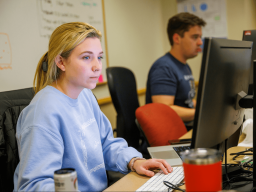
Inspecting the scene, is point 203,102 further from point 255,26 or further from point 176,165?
point 255,26

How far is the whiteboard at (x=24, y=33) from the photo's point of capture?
5.33 feet

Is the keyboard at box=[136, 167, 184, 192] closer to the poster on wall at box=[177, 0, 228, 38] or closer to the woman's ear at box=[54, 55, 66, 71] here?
the woman's ear at box=[54, 55, 66, 71]

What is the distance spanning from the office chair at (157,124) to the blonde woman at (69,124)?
391 millimetres

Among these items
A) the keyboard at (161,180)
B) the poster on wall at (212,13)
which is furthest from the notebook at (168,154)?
the poster on wall at (212,13)

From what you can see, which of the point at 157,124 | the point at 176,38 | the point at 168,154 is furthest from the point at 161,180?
the point at 176,38

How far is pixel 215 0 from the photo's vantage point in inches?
131

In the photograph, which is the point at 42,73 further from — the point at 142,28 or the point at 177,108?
the point at 142,28

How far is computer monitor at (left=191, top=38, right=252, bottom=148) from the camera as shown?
0.65 meters

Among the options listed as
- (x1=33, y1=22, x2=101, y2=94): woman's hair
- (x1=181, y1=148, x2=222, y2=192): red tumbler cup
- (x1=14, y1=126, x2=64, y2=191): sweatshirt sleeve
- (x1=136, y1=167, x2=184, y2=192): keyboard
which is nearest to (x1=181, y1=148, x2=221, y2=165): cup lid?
(x1=181, y1=148, x2=222, y2=192): red tumbler cup

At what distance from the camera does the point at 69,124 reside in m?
0.94

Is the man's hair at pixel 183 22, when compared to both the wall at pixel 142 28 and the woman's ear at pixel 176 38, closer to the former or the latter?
the woman's ear at pixel 176 38

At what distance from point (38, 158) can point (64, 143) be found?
5.7 inches

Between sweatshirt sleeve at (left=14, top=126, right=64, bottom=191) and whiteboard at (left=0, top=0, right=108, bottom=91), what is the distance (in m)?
0.93

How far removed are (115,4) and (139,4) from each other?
1.70ft
